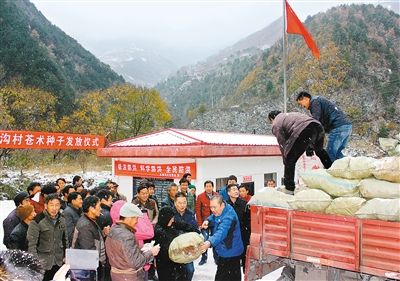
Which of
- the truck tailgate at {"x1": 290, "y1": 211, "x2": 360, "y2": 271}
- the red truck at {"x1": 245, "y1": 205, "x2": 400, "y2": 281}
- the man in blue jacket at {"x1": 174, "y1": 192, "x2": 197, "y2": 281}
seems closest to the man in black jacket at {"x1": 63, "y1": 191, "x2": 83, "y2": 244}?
the man in blue jacket at {"x1": 174, "y1": 192, "x2": 197, "y2": 281}

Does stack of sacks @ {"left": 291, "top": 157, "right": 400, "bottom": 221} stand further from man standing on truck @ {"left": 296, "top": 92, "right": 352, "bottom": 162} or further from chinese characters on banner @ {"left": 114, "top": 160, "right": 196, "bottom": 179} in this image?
chinese characters on banner @ {"left": 114, "top": 160, "right": 196, "bottom": 179}

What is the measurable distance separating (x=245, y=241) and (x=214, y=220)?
921 mm

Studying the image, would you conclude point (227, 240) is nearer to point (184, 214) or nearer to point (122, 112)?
point (184, 214)

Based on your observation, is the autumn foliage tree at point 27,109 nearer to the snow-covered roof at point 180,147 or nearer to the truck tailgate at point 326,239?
the snow-covered roof at point 180,147

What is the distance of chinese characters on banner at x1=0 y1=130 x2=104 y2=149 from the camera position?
8.97 meters

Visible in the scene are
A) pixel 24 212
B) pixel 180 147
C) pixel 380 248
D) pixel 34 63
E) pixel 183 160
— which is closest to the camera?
pixel 380 248

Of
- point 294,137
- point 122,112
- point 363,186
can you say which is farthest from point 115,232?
point 122,112

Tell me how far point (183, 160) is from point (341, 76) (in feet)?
184

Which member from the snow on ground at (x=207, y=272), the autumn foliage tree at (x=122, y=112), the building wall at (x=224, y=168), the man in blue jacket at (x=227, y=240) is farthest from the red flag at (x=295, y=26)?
the autumn foliage tree at (x=122, y=112)

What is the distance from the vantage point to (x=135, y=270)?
376 cm

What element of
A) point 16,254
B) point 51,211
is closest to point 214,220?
point 51,211

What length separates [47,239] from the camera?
4.38 m

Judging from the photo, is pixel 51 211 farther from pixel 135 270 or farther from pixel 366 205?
→ pixel 366 205

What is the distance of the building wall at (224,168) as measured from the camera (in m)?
9.76
